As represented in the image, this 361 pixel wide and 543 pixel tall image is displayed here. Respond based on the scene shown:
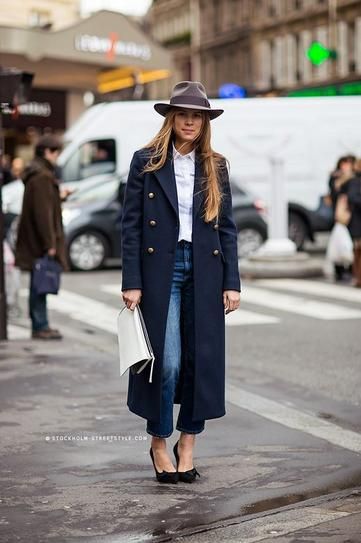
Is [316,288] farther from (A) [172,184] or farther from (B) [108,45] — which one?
(B) [108,45]

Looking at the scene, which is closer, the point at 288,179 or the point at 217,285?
the point at 217,285

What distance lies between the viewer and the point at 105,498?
17.6 feet

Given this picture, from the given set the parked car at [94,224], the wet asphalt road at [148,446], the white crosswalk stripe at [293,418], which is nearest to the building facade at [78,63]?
the parked car at [94,224]

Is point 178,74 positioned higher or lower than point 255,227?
higher

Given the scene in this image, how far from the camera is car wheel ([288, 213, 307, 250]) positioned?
2214cm

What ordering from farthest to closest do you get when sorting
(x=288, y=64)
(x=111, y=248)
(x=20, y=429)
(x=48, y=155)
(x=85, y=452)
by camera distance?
(x=288, y=64)
(x=111, y=248)
(x=48, y=155)
(x=20, y=429)
(x=85, y=452)

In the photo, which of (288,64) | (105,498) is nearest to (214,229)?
(105,498)

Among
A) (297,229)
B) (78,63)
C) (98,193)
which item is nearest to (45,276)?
(98,193)

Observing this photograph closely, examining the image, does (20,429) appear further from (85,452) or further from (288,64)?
(288,64)

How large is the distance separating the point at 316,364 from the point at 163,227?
14.0 ft

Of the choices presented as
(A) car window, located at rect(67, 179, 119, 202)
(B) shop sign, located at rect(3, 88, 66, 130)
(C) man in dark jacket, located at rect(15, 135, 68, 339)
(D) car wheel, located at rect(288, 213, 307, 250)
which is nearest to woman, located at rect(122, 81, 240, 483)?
(C) man in dark jacket, located at rect(15, 135, 68, 339)

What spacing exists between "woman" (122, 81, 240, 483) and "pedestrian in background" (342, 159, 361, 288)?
404 inches

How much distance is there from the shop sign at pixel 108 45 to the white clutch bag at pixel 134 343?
22638mm

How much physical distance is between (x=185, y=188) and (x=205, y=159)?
165mm
